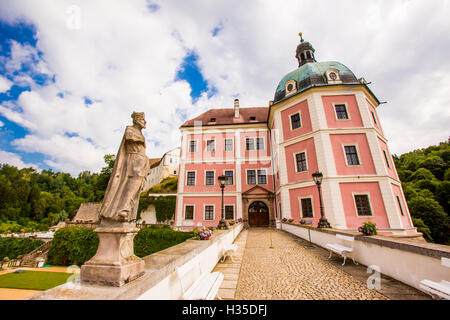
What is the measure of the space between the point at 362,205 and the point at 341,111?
7.59 m

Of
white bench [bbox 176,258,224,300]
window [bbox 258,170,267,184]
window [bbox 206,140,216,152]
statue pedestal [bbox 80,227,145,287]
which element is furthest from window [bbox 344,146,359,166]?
statue pedestal [bbox 80,227,145,287]

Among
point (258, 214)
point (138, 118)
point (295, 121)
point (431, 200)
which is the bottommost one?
point (258, 214)

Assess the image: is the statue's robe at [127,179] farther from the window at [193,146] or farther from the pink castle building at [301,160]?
the window at [193,146]

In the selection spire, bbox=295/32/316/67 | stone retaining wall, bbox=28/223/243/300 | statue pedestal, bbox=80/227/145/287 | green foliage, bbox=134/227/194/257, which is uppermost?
spire, bbox=295/32/316/67

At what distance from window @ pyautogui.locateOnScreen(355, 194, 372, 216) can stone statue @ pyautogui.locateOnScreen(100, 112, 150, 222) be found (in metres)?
14.6

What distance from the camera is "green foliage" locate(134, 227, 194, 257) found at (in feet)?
52.2

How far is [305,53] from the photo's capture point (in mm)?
20406

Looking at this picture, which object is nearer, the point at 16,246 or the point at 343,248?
the point at 343,248

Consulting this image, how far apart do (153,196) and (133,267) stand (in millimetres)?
25043

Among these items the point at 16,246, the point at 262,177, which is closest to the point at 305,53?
the point at 262,177

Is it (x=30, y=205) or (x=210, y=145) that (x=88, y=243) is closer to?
(x=210, y=145)

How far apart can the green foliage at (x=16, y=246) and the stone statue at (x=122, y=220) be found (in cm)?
3420

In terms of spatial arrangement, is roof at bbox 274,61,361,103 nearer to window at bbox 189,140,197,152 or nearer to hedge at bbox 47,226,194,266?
window at bbox 189,140,197,152
